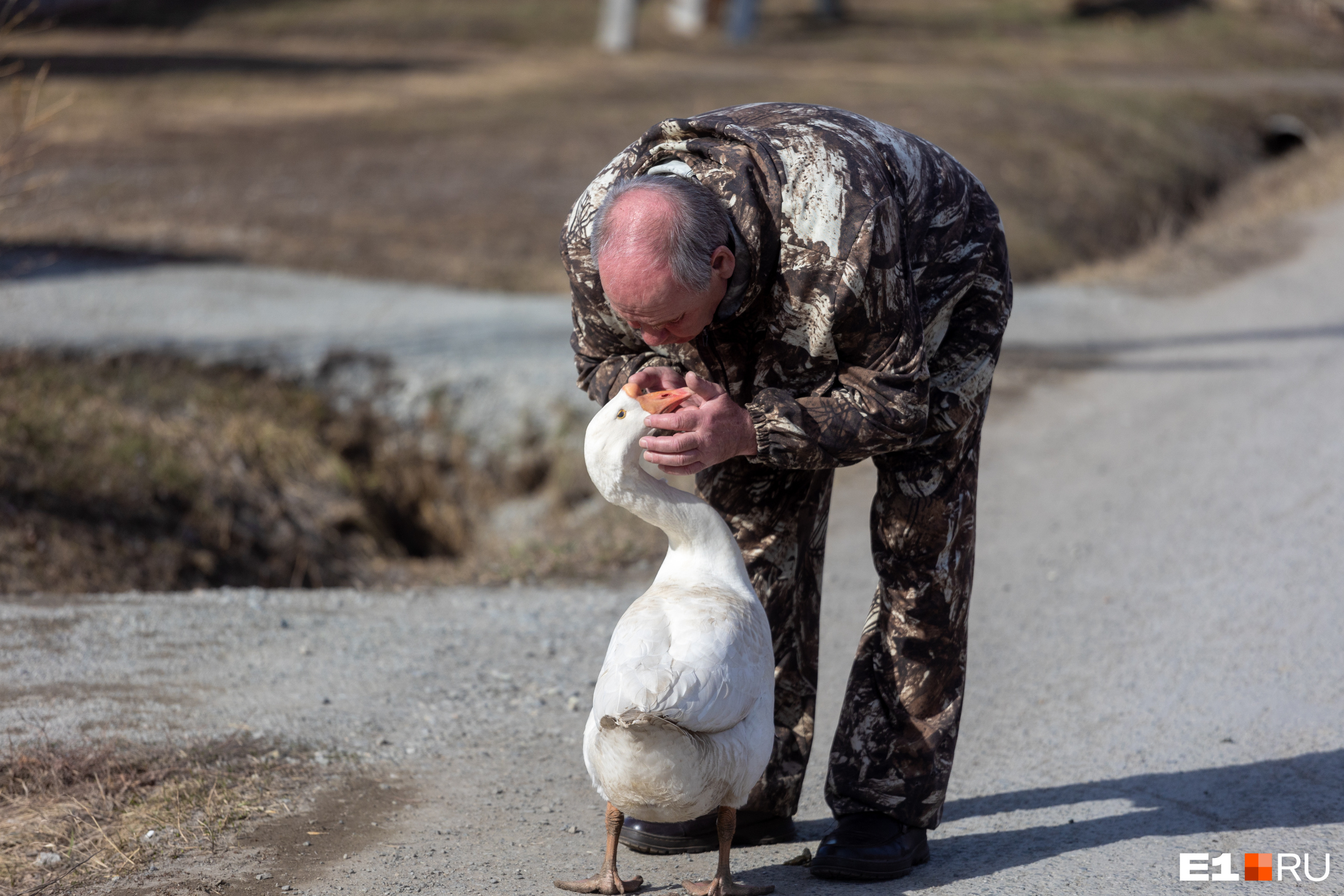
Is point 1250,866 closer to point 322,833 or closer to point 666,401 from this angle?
point 666,401

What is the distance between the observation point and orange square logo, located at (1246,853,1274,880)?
3.31 meters

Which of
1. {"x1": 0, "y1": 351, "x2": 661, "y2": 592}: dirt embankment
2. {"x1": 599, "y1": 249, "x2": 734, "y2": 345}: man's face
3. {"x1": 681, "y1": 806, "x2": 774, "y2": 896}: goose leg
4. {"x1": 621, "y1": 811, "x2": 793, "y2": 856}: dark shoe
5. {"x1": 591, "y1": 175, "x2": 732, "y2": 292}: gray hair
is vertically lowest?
{"x1": 0, "y1": 351, "x2": 661, "y2": 592}: dirt embankment

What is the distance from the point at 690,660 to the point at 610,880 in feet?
2.37

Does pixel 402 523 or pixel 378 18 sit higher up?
pixel 378 18

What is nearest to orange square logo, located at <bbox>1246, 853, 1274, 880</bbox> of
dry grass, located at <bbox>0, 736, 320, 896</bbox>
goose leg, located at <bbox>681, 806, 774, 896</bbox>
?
goose leg, located at <bbox>681, 806, 774, 896</bbox>

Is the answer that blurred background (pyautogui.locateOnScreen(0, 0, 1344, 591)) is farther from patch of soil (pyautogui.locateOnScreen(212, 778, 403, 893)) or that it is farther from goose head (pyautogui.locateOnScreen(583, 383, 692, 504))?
goose head (pyautogui.locateOnScreen(583, 383, 692, 504))

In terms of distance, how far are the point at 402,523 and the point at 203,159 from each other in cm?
795

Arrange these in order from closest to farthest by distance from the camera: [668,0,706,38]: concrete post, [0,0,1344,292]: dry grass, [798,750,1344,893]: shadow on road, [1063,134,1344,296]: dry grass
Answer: [798,750,1344,893]: shadow on road
[0,0,1344,292]: dry grass
[1063,134,1344,296]: dry grass
[668,0,706,38]: concrete post

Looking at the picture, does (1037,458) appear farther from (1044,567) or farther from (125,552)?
(125,552)

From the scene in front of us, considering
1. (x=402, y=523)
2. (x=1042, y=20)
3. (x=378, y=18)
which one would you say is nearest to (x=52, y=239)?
(x=402, y=523)

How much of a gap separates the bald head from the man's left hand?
0.60ft

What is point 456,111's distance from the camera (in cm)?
1639

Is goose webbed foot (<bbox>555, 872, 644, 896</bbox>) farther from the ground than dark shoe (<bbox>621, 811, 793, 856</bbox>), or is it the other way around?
goose webbed foot (<bbox>555, 872, 644, 896</bbox>)

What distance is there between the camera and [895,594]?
3338 millimetres
